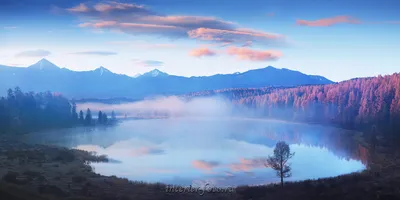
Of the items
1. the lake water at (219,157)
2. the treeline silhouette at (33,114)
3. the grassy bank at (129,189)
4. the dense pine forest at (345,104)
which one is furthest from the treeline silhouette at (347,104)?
the treeline silhouette at (33,114)

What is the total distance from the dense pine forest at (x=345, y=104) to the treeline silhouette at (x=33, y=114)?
4256 cm

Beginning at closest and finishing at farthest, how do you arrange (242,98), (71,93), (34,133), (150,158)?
1. (150,158)
2. (34,133)
3. (242,98)
4. (71,93)

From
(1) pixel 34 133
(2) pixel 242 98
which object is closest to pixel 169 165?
(1) pixel 34 133

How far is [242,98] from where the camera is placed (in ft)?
367

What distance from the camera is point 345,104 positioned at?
6956 centimetres

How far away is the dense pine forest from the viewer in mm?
52513

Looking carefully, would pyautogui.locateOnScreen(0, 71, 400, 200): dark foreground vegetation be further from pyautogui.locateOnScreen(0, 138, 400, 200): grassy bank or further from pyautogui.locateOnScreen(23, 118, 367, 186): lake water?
pyautogui.locateOnScreen(23, 118, 367, 186): lake water

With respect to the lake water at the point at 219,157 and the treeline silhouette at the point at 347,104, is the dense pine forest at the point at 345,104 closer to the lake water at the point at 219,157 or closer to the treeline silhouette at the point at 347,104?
the treeline silhouette at the point at 347,104

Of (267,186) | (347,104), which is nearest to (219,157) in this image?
(267,186)

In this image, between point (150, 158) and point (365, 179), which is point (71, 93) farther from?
point (365, 179)

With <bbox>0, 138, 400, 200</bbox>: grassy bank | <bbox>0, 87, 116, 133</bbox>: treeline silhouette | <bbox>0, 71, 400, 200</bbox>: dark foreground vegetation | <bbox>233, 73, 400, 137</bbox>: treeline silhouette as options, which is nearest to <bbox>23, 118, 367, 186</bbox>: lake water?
<bbox>0, 71, 400, 200</bbox>: dark foreground vegetation

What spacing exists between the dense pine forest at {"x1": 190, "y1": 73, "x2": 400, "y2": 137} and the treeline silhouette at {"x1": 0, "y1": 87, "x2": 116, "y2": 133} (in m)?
42.6

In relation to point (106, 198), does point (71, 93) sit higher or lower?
higher

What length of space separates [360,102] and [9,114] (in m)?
Answer: 56.4
